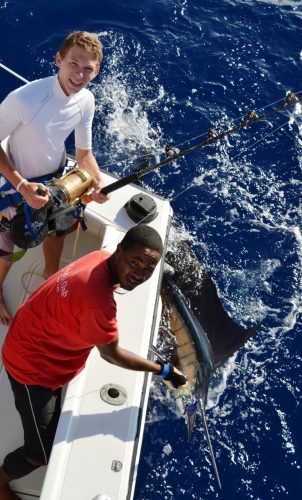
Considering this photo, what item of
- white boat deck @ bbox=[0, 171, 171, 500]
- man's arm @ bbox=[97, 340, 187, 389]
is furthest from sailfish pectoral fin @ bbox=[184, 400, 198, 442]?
man's arm @ bbox=[97, 340, 187, 389]

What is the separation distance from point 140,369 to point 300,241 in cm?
303

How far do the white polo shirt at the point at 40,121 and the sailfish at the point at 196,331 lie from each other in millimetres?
1504

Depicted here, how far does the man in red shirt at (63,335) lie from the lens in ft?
7.05

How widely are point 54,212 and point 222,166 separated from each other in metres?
2.88

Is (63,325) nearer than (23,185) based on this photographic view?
Yes

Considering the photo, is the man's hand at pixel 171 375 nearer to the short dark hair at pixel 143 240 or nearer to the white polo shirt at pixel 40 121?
the short dark hair at pixel 143 240

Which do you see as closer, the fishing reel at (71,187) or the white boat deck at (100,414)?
the white boat deck at (100,414)

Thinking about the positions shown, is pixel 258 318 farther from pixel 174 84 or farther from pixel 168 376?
pixel 174 84

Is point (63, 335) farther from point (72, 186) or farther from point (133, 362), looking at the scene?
point (72, 186)

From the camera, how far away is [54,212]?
3168mm

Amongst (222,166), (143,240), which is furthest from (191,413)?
(222,166)

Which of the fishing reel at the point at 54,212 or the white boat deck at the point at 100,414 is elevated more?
the fishing reel at the point at 54,212

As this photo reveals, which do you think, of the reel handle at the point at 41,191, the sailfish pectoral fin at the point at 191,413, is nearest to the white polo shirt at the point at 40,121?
the reel handle at the point at 41,191

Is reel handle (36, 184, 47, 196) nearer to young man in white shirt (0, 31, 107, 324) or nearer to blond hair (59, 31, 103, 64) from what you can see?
young man in white shirt (0, 31, 107, 324)
